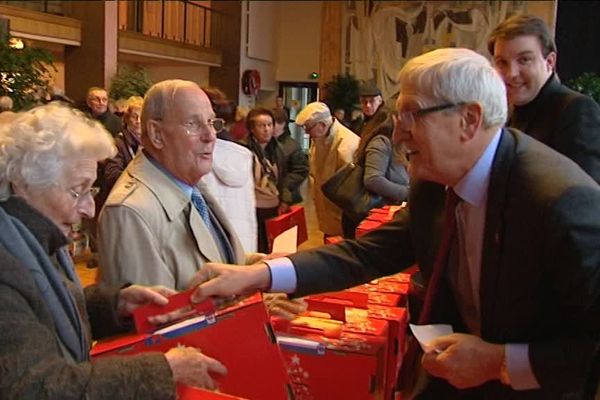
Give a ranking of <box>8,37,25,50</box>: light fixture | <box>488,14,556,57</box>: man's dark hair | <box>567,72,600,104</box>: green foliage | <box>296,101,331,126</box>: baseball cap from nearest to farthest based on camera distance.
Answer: <box>488,14,556,57</box>: man's dark hair → <box>296,101,331,126</box>: baseball cap → <box>8,37,25,50</box>: light fixture → <box>567,72,600,104</box>: green foliage

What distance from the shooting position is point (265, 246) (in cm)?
524

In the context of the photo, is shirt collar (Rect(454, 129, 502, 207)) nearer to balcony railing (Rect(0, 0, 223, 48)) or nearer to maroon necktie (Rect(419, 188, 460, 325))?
maroon necktie (Rect(419, 188, 460, 325))

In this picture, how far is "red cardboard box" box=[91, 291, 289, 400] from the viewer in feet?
5.02

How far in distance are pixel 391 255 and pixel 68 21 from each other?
942cm

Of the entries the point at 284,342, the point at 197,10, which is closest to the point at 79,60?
the point at 197,10

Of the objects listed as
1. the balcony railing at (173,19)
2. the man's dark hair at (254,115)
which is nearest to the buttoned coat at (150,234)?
the man's dark hair at (254,115)

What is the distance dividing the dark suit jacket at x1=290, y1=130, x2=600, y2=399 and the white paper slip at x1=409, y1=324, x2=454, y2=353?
0.37 feet

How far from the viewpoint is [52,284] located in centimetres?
140

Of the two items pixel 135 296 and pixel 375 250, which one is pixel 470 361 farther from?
pixel 135 296

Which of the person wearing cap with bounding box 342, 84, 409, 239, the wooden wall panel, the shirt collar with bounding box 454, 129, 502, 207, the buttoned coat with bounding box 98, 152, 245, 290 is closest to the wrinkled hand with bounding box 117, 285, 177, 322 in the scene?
the buttoned coat with bounding box 98, 152, 245, 290

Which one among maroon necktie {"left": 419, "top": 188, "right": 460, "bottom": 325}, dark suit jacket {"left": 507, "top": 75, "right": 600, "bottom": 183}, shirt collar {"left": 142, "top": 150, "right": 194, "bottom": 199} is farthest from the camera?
dark suit jacket {"left": 507, "top": 75, "right": 600, "bottom": 183}

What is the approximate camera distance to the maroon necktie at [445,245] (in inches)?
A: 65.2

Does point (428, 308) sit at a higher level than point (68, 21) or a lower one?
lower

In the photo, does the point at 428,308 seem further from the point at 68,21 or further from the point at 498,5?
the point at 498,5
